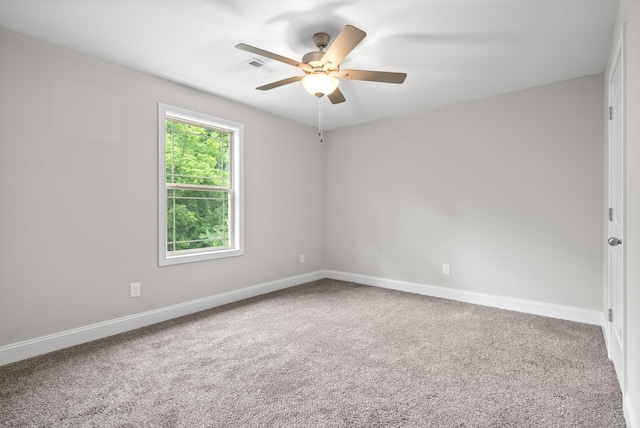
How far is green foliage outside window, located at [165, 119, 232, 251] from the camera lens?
3463 millimetres

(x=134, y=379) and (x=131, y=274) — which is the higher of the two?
(x=131, y=274)

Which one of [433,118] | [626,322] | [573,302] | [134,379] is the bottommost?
[134,379]

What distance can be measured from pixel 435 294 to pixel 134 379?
10.9ft

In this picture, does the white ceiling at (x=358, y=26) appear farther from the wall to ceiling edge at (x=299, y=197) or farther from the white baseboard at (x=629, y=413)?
the white baseboard at (x=629, y=413)

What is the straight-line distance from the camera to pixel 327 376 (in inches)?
84.4

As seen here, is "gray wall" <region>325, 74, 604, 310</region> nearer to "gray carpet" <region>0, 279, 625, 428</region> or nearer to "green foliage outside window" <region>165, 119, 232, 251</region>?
"gray carpet" <region>0, 279, 625, 428</region>

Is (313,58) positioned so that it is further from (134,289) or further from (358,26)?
(134,289)

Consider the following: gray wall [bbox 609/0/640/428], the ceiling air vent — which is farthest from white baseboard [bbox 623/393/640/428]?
the ceiling air vent

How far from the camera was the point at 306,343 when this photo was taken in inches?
106

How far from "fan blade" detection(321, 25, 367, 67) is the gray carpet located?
2.11 meters

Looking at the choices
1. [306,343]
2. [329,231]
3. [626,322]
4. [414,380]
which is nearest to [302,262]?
[329,231]

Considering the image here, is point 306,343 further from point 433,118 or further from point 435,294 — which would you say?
point 433,118

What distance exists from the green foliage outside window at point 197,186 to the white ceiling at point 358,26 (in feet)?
1.99

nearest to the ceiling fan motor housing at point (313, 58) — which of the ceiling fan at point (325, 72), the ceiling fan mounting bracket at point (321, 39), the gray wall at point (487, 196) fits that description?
the ceiling fan at point (325, 72)
